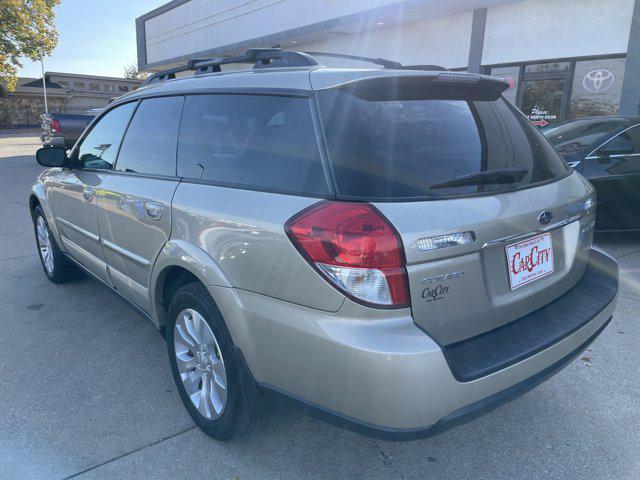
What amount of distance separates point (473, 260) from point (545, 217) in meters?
0.52

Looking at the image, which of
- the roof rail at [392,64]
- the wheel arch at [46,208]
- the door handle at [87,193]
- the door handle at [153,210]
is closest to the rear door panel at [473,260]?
the roof rail at [392,64]

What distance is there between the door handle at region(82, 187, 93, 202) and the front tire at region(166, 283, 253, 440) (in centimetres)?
130

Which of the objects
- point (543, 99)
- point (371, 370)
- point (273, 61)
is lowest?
point (371, 370)

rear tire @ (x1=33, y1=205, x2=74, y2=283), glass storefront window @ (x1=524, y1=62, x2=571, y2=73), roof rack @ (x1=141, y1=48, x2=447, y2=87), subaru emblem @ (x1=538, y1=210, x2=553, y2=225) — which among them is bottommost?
rear tire @ (x1=33, y1=205, x2=74, y2=283)

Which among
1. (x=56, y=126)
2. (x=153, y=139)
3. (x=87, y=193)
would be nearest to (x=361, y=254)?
(x=153, y=139)

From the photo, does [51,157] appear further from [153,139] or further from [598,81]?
[598,81]

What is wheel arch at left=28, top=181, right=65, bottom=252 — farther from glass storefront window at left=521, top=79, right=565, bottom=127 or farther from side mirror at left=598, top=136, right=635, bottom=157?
glass storefront window at left=521, top=79, right=565, bottom=127

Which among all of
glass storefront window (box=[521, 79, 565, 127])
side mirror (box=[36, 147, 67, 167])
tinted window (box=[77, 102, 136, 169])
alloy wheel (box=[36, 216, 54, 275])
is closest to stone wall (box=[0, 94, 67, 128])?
glass storefront window (box=[521, 79, 565, 127])

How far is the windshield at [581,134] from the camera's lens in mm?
5668

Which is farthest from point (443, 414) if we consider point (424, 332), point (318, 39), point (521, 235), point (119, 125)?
point (318, 39)

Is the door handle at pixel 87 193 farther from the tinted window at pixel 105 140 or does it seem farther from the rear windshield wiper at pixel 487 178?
the rear windshield wiper at pixel 487 178

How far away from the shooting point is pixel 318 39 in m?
16.9

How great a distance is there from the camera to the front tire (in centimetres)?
226

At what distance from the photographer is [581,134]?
5.93 meters
